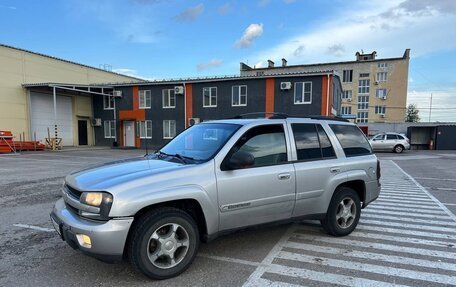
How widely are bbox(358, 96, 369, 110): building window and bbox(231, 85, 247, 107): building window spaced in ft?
124

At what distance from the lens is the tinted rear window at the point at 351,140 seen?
208 inches

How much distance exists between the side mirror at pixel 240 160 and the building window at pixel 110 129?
3134 centimetres

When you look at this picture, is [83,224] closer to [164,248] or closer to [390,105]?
[164,248]

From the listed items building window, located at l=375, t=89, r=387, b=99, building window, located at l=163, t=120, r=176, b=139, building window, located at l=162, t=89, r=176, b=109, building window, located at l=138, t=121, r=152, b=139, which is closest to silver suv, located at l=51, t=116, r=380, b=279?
building window, located at l=163, t=120, r=176, b=139

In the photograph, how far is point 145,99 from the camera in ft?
104

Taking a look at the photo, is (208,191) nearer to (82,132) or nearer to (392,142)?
(392,142)

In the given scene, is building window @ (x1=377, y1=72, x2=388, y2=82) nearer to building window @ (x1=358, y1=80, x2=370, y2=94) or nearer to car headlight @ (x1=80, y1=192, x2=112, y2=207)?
building window @ (x1=358, y1=80, x2=370, y2=94)

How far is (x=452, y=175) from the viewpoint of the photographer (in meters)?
13.2

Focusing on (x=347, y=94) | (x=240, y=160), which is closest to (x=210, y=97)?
(x=240, y=160)

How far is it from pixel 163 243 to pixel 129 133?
99.9 feet

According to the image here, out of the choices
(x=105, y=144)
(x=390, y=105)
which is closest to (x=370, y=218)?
(x=105, y=144)

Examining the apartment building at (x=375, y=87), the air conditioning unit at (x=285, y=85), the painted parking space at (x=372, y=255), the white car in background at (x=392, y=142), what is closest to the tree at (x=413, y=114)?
the apartment building at (x=375, y=87)

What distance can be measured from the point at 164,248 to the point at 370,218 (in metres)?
4.35

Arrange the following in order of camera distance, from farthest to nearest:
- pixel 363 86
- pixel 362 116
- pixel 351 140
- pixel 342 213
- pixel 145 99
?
pixel 362 116 → pixel 363 86 → pixel 145 99 → pixel 351 140 → pixel 342 213
